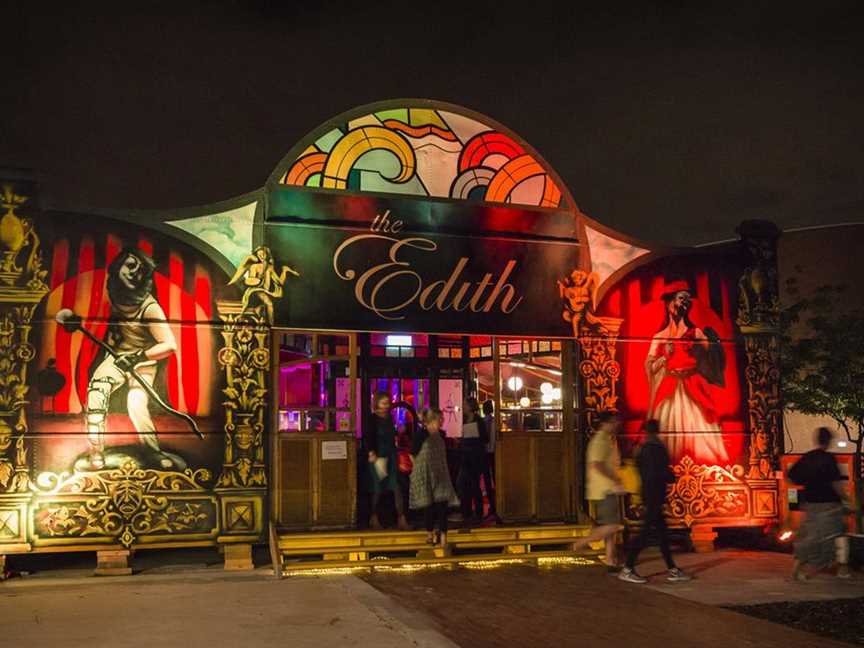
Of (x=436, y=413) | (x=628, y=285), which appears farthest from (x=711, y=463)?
(x=436, y=413)

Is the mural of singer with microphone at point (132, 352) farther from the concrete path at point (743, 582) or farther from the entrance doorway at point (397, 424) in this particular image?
the concrete path at point (743, 582)

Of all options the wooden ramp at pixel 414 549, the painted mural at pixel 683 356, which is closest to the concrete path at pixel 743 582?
the wooden ramp at pixel 414 549

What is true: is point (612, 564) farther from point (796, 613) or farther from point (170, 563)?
point (170, 563)

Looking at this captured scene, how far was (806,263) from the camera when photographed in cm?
2242

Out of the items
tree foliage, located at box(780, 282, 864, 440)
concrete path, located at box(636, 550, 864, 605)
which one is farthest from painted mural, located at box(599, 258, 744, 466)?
concrete path, located at box(636, 550, 864, 605)

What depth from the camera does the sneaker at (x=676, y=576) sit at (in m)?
11.2

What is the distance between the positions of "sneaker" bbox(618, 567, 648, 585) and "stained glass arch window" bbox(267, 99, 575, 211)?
5.07 m

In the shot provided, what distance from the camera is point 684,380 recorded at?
1430 centimetres

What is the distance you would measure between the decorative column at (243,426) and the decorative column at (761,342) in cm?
708

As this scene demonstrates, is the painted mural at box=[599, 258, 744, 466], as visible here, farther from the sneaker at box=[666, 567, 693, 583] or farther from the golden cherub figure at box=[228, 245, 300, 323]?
the golden cherub figure at box=[228, 245, 300, 323]

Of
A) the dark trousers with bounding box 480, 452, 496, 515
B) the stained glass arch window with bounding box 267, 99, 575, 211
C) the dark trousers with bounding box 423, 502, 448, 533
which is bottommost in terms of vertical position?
the dark trousers with bounding box 423, 502, 448, 533

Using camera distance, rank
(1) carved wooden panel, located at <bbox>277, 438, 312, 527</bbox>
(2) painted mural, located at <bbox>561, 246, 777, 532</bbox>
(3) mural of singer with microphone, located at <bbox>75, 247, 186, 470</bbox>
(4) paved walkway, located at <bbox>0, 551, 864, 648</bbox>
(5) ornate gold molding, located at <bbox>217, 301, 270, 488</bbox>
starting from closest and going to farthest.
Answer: (4) paved walkway, located at <bbox>0, 551, 864, 648</bbox>, (3) mural of singer with microphone, located at <bbox>75, 247, 186, 470</bbox>, (5) ornate gold molding, located at <bbox>217, 301, 270, 488</bbox>, (1) carved wooden panel, located at <bbox>277, 438, 312, 527</bbox>, (2) painted mural, located at <bbox>561, 246, 777, 532</bbox>

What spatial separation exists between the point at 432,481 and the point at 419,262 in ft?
9.36

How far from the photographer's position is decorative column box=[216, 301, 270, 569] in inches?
466
